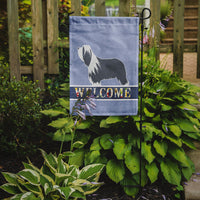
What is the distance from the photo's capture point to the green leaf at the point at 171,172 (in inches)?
104

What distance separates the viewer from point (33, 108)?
336cm

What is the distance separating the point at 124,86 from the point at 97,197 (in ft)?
3.21

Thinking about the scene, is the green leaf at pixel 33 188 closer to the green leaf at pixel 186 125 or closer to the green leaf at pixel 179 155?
the green leaf at pixel 179 155

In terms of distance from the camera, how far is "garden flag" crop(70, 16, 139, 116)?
8.02ft

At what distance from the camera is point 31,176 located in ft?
7.38

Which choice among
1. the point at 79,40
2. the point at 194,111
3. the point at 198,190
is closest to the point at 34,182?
the point at 79,40

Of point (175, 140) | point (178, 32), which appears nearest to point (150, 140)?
point (175, 140)

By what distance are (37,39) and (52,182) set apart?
2.01m

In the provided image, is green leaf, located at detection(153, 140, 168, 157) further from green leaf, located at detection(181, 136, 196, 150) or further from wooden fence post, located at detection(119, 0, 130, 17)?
wooden fence post, located at detection(119, 0, 130, 17)

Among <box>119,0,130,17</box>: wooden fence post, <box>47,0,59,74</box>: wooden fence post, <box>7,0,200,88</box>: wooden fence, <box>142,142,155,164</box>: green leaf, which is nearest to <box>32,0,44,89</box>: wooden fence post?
<box>7,0,200,88</box>: wooden fence

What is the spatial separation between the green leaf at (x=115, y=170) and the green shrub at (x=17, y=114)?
42.4 inches

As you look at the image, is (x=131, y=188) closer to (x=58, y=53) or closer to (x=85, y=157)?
(x=85, y=157)

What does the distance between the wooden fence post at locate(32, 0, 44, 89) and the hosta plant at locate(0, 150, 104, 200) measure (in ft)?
5.30

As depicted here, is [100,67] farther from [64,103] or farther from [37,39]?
[37,39]
